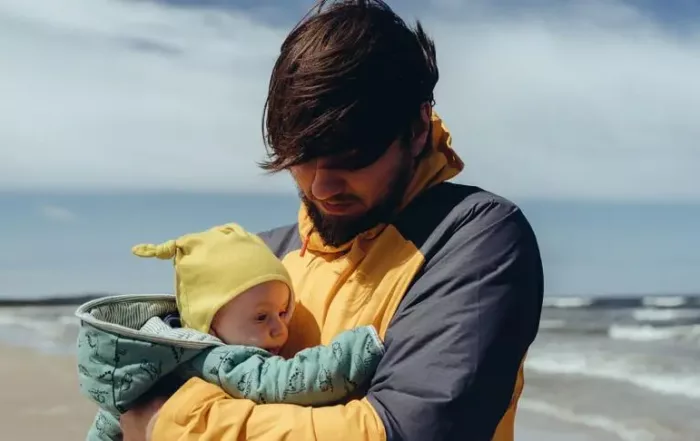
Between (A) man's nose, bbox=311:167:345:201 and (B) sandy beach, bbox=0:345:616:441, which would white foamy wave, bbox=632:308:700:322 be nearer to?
(B) sandy beach, bbox=0:345:616:441

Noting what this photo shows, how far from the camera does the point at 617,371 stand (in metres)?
9.38

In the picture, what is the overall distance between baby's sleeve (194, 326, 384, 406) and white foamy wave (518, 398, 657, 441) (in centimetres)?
496

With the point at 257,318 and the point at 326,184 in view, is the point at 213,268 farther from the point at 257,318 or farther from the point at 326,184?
the point at 326,184

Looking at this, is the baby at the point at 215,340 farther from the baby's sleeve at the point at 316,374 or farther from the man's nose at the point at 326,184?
the man's nose at the point at 326,184

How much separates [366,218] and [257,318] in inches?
12.2

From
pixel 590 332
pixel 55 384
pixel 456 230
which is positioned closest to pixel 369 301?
pixel 456 230

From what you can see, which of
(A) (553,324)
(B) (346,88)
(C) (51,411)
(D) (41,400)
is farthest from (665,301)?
(B) (346,88)

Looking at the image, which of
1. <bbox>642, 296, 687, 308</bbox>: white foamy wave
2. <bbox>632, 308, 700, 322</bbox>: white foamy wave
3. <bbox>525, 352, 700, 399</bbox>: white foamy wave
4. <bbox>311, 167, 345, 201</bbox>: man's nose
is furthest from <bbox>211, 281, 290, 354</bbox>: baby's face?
<bbox>642, 296, 687, 308</bbox>: white foamy wave

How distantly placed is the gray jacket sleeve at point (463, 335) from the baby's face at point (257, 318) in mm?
321

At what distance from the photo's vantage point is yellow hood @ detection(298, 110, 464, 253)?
1.98 m

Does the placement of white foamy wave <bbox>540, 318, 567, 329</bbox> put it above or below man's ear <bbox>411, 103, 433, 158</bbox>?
below

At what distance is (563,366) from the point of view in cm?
980

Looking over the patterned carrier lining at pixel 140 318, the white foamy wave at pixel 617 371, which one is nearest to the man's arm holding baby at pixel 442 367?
the patterned carrier lining at pixel 140 318

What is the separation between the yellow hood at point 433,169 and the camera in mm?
1983
